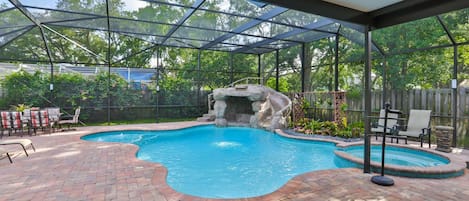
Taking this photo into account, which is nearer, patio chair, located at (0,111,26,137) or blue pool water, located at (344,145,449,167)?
blue pool water, located at (344,145,449,167)

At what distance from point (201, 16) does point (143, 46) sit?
384 inches

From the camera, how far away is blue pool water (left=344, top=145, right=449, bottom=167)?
5232 mm

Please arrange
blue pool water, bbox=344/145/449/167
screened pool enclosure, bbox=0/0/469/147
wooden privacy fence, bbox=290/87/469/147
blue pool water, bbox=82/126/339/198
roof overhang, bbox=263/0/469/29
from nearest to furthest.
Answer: roof overhang, bbox=263/0/469/29
blue pool water, bbox=82/126/339/198
blue pool water, bbox=344/145/449/167
screened pool enclosure, bbox=0/0/469/147
wooden privacy fence, bbox=290/87/469/147

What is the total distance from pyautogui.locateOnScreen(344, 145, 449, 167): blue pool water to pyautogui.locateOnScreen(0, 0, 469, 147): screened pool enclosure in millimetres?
1448

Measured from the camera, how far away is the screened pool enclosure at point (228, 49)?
645cm

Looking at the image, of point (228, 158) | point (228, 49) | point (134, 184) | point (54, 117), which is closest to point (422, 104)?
point (228, 158)

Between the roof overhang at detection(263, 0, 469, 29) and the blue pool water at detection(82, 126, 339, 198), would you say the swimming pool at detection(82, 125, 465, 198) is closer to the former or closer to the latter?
the blue pool water at detection(82, 126, 339, 198)

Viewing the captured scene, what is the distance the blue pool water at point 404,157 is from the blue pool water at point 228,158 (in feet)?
3.04

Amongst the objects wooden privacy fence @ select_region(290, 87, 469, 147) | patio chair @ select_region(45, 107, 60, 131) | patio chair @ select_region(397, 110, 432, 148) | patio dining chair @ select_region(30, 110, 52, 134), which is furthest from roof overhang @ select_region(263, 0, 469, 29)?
patio chair @ select_region(45, 107, 60, 131)

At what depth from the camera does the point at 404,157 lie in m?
5.77

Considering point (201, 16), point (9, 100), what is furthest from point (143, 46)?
point (201, 16)

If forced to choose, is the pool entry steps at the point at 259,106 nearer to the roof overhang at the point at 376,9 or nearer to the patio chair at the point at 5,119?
the roof overhang at the point at 376,9

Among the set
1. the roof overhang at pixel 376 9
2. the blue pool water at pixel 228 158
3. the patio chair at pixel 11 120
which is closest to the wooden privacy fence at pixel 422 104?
the blue pool water at pixel 228 158

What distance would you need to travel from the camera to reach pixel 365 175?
13.0ft
